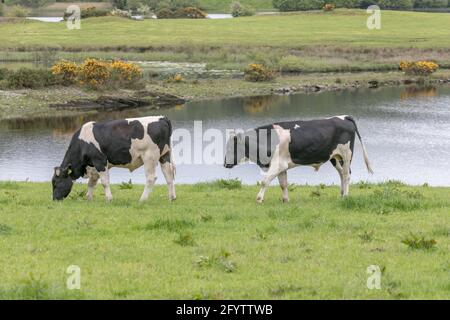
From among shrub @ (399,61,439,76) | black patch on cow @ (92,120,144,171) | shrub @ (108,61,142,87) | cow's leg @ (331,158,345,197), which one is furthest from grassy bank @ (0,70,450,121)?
cow's leg @ (331,158,345,197)

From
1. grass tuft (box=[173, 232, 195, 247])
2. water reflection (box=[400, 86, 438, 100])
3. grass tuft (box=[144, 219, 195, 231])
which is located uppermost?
grass tuft (box=[173, 232, 195, 247])

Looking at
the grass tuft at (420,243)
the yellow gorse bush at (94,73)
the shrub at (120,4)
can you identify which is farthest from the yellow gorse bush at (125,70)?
the shrub at (120,4)

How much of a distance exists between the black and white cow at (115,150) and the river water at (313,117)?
10067 millimetres

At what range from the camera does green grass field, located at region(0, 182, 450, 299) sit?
35.6ft

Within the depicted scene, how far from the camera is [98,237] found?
567 inches

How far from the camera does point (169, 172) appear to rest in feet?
62.4

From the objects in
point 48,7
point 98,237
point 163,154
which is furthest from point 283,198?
point 48,7

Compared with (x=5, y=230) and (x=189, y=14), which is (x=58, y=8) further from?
(x=5, y=230)

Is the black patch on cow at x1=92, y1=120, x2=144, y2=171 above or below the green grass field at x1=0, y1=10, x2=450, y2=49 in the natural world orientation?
above

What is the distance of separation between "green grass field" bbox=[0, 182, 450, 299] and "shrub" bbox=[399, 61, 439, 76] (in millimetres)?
60148

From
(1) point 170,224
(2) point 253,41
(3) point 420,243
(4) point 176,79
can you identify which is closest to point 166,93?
(4) point 176,79

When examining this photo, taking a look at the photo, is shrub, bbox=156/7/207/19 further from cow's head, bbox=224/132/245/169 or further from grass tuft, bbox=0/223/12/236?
grass tuft, bbox=0/223/12/236

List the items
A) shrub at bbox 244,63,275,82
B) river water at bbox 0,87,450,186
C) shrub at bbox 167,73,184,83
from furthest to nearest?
shrub at bbox 244,63,275,82 → shrub at bbox 167,73,184,83 → river water at bbox 0,87,450,186

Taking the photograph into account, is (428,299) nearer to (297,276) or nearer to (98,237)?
(297,276)
